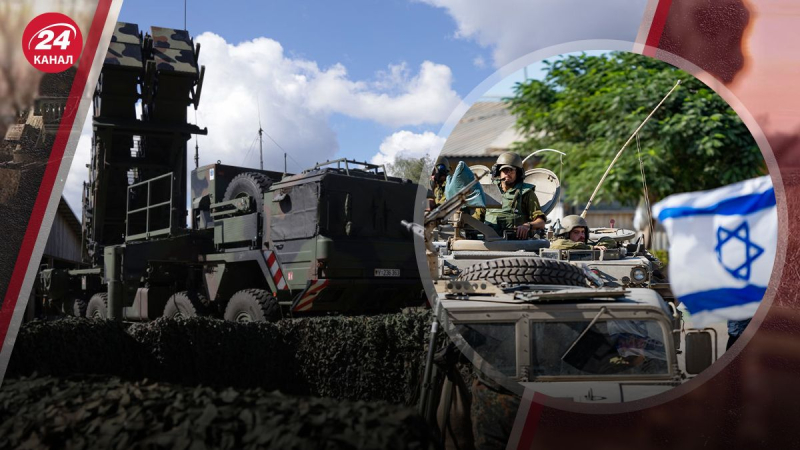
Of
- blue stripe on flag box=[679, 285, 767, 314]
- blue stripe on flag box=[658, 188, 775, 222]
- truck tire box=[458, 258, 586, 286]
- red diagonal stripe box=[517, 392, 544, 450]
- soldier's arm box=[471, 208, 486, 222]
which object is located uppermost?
soldier's arm box=[471, 208, 486, 222]

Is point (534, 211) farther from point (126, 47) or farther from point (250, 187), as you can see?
point (126, 47)

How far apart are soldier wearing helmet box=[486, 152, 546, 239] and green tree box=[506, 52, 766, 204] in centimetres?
40

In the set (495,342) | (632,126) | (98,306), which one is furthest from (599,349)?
(98,306)

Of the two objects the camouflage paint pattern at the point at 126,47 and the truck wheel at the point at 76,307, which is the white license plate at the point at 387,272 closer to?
the camouflage paint pattern at the point at 126,47

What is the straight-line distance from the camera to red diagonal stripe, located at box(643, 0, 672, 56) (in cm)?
369

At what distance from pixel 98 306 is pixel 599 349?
34.9ft

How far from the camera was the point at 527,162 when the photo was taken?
6055 mm

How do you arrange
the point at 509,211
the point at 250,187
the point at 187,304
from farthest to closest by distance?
1. the point at 187,304
2. the point at 250,187
3. the point at 509,211

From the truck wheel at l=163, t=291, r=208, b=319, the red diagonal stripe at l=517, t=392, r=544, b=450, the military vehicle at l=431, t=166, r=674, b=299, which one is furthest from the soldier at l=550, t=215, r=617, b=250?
the truck wheel at l=163, t=291, r=208, b=319

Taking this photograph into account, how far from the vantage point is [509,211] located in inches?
236

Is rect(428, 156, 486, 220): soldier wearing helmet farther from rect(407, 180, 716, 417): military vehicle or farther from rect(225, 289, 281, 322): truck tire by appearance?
rect(225, 289, 281, 322): truck tire

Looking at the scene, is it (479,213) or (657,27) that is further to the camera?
(479,213)

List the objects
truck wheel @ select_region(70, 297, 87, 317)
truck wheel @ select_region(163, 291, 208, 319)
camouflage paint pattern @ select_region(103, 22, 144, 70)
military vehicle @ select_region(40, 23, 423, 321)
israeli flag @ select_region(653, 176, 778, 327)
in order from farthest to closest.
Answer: truck wheel @ select_region(70, 297, 87, 317) < camouflage paint pattern @ select_region(103, 22, 144, 70) < truck wheel @ select_region(163, 291, 208, 319) < military vehicle @ select_region(40, 23, 423, 321) < israeli flag @ select_region(653, 176, 778, 327)

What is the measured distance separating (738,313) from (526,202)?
279cm
